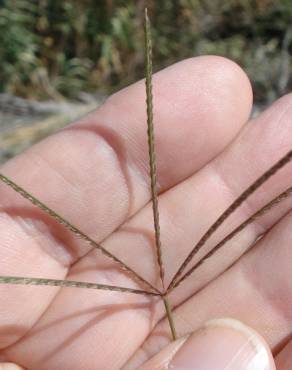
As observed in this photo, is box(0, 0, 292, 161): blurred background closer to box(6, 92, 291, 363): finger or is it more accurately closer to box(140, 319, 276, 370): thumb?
box(6, 92, 291, 363): finger

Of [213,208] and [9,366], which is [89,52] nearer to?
[213,208]

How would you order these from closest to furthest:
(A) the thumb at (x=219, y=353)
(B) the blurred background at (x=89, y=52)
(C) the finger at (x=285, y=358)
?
1. (A) the thumb at (x=219, y=353)
2. (C) the finger at (x=285, y=358)
3. (B) the blurred background at (x=89, y=52)

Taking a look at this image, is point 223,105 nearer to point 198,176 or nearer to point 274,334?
point 198,176

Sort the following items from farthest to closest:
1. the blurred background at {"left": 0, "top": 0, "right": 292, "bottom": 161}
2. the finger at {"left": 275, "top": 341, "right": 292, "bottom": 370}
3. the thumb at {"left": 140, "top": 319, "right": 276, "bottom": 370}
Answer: the blurred background at {"left": 0, "top": 0, "right": 292, "bottom": 161}, the finger at {"left": 275, "top": 341, "right": 292, "bottom": 370}, the thumb at {"left": 140, "top": 319, "right": 276, "bottom": 370}

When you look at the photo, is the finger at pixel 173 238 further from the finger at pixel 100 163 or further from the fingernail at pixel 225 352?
the fingernail at pixel 225 352

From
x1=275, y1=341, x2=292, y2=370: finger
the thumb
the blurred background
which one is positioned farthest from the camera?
the blurred background

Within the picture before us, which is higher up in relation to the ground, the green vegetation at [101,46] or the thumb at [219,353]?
the green vegetation at [101,46]

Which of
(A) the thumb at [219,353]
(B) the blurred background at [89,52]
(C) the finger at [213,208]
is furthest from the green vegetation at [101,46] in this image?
(A) the thumb at [219,353]

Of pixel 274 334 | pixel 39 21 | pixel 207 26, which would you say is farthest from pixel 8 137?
pixel 274 334

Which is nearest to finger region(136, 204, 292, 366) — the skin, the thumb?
the skin
